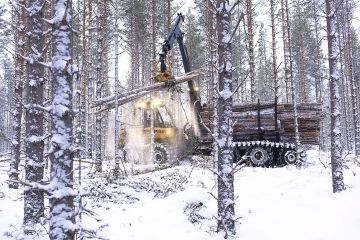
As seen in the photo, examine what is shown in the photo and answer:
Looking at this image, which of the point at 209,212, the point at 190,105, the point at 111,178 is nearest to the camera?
the point at 209,212

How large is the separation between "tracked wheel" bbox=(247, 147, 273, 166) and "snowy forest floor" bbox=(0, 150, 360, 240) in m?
3.50

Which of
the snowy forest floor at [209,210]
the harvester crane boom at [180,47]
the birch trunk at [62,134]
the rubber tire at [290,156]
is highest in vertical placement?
the harvester crane boom at [180,47]

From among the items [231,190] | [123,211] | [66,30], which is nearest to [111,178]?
[123,211]

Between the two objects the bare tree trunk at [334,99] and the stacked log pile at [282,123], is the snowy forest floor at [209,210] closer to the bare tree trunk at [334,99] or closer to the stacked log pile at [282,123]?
the bare tree trunk at [334,99]

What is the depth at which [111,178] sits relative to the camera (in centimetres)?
1264

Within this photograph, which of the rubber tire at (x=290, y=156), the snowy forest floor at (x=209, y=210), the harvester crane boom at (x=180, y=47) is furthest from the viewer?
the harvester crane boom at (x=180, y=47)

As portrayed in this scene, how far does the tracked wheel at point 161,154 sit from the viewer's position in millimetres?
Result: 18188

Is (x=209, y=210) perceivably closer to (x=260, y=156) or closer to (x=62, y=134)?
(x=62, y=134)

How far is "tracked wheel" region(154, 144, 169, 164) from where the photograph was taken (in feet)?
59.7

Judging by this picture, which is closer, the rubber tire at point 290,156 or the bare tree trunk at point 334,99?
the bare tree trunk at point 334,99

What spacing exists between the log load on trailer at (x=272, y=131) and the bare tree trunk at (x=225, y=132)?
394 inches

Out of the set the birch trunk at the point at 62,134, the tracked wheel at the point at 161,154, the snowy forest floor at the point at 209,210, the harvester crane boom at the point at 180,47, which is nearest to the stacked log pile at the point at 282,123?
the harvester crane boom at the point at 180,47

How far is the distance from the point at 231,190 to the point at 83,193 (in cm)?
303

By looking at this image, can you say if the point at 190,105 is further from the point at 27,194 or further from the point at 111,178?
the point at 27,194
